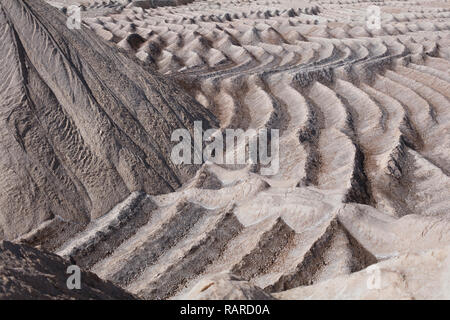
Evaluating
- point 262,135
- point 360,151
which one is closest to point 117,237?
point 262,135

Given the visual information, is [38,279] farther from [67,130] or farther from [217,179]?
[217,179]

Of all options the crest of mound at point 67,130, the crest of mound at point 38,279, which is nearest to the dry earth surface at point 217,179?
the crest of mound at point 67,130

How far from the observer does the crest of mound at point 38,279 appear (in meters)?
2.36

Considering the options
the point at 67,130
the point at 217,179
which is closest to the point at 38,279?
the point at 67,130

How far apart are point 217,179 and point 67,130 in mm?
1664

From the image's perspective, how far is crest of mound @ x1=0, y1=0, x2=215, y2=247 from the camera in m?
4.66

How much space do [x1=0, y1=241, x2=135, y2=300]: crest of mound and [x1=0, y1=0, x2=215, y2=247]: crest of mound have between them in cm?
160

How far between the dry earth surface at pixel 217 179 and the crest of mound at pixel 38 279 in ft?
1.89

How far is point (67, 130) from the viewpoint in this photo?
16.9 feet

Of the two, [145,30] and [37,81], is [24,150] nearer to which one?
[37,81]

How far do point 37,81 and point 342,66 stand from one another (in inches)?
221

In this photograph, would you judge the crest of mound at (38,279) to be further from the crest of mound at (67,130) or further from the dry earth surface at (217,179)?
the crest of mound at (67,130)

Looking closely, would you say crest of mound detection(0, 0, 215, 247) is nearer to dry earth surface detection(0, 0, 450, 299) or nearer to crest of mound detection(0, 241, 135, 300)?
dry earth surface detection(0, 0, 450, 299)

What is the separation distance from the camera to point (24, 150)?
480 centimetres
